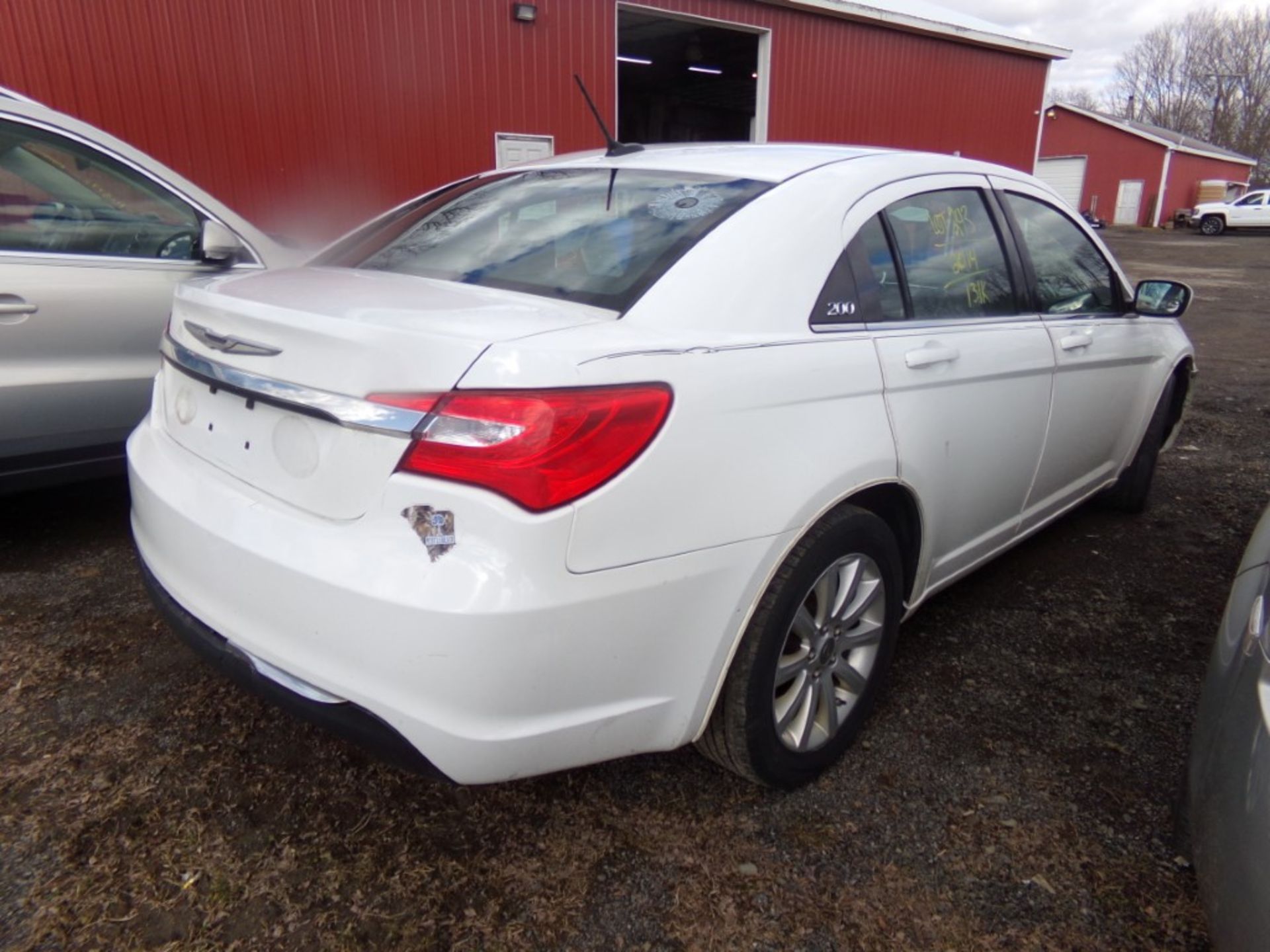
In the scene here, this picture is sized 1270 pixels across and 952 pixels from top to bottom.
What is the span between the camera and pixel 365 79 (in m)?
8.19

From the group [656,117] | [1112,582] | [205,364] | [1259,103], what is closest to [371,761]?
[205,364]

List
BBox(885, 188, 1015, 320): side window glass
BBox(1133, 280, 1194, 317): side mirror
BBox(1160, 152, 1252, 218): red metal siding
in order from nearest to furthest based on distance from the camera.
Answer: BBox(885, 188, 1015, 320): side window glass < BBox(1133, 280, 1194, 317): side mirror < BBox(1160, 152, 1252, 218): red metal siding

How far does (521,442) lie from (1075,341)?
2.20 metres

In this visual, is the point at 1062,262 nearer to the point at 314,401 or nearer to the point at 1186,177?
the point at 314,401

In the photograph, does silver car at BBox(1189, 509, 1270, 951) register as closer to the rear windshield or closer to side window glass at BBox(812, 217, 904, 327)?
side window glass at BBox(812, 217, 904, 327)

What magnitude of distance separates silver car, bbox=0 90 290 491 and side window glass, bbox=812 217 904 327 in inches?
96.1

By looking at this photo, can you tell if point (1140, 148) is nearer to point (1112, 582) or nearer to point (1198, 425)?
point (1198, 425)

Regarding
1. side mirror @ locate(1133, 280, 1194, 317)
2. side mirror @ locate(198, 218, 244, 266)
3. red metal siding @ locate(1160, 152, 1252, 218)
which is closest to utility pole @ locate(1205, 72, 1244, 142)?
red metal siding @ locate(1160, 152, 1252, 218)

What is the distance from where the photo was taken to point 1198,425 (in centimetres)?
580

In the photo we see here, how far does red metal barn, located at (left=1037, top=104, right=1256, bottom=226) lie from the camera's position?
3497cm

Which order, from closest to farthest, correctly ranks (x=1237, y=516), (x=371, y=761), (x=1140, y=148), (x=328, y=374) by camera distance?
(x=328, y=374) < (x=371, y=761) < (x=1237, y=516) < (x=1140, y=148)

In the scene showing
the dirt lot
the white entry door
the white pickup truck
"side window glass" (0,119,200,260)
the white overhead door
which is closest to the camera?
the dirt lot

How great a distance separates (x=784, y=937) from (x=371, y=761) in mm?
1100

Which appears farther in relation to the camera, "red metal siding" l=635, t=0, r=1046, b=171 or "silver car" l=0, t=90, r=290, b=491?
"red metal siding" l=635, t=0, r=1046, b=171
